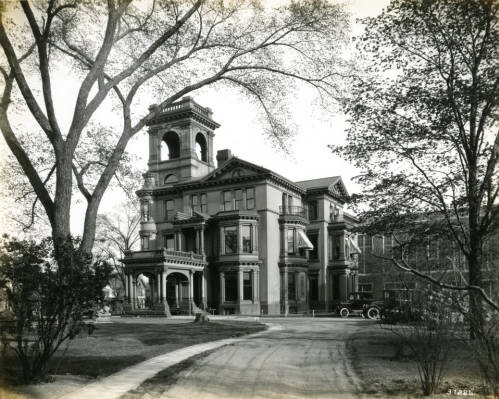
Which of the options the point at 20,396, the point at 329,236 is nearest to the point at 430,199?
the point at 20,396

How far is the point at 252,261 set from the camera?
4106 centimetres

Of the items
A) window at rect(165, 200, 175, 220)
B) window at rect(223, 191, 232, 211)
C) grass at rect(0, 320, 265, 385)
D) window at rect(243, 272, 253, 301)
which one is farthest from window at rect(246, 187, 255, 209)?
grass at rect(0, 320, 265, 385)

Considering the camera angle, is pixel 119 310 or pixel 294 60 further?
pixel 119 310

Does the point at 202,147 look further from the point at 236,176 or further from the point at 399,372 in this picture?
the point at 399,372

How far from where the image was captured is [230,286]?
42.0 metres

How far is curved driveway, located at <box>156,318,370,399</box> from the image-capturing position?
893cm

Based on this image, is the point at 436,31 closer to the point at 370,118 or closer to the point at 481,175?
the point at 370,118

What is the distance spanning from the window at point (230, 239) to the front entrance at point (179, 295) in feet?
14.8

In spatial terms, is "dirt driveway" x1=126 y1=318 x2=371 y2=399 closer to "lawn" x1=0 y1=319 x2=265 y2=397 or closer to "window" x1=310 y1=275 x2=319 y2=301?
"lawn" x1=0 y1=319 x2=265 y2=397

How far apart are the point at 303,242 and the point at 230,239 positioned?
676cm

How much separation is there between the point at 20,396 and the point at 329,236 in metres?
41.2

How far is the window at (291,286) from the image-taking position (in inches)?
1710

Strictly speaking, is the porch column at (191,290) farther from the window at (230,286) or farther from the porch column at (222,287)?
the window at (230,286)

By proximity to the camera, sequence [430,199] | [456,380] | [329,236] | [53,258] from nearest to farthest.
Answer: [456,380] < [53,258] < [430,199] < [329,236]
